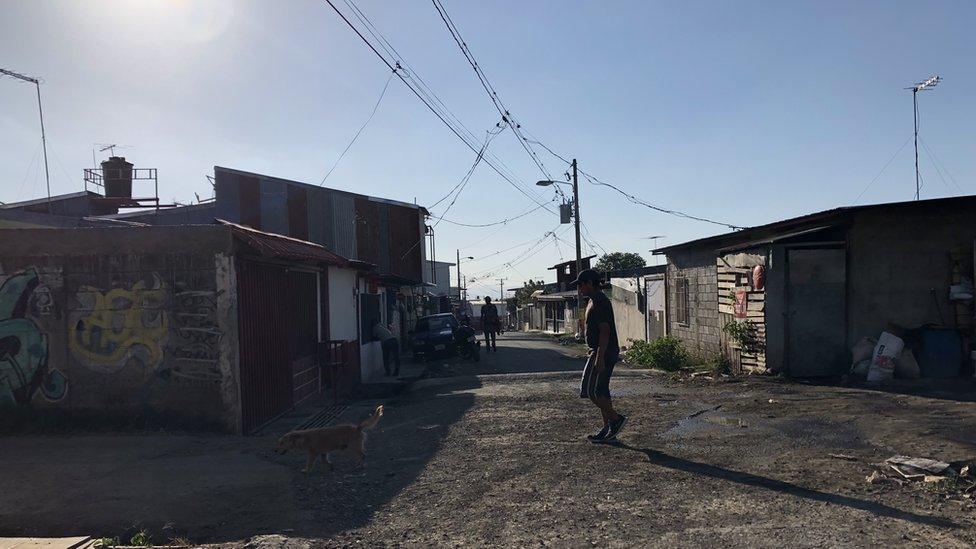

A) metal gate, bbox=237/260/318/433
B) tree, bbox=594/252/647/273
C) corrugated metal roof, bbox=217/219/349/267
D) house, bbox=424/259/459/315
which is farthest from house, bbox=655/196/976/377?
tree, bbox=594/252/647/273

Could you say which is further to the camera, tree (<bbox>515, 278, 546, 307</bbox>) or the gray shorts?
tree (<bbox>515, 278, 546, 307</bbox>)

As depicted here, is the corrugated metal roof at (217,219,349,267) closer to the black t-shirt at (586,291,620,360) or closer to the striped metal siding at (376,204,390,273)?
the black t-shirt at (586,291,620,360)

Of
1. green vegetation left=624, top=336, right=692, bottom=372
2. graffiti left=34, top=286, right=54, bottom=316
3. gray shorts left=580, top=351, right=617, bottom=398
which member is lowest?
green vegetation left=624, top=336, right=692, bottom=372

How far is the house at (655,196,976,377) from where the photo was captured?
11969mm

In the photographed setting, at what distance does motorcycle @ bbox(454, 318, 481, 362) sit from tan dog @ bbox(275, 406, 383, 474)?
1379 cm

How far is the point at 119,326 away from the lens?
880 cm

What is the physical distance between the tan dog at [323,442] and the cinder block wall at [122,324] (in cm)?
190

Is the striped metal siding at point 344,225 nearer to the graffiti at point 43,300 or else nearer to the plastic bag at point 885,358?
the graffiti at point 43,300

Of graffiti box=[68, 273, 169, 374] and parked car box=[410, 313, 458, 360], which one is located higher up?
graffiti box=[68, 273, 169, 374]

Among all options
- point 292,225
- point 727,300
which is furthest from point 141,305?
point 292,225

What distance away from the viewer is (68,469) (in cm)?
694

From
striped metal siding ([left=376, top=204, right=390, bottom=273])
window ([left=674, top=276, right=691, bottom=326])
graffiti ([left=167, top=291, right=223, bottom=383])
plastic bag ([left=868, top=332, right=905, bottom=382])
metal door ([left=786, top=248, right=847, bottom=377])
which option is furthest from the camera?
striped metal siding ([left=376, top=204, right=390, bottom=273])

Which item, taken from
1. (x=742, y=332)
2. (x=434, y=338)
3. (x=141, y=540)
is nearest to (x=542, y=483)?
(x=141, y=540)

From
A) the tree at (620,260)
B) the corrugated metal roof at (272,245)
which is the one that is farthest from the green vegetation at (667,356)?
the tree at (620,260)
